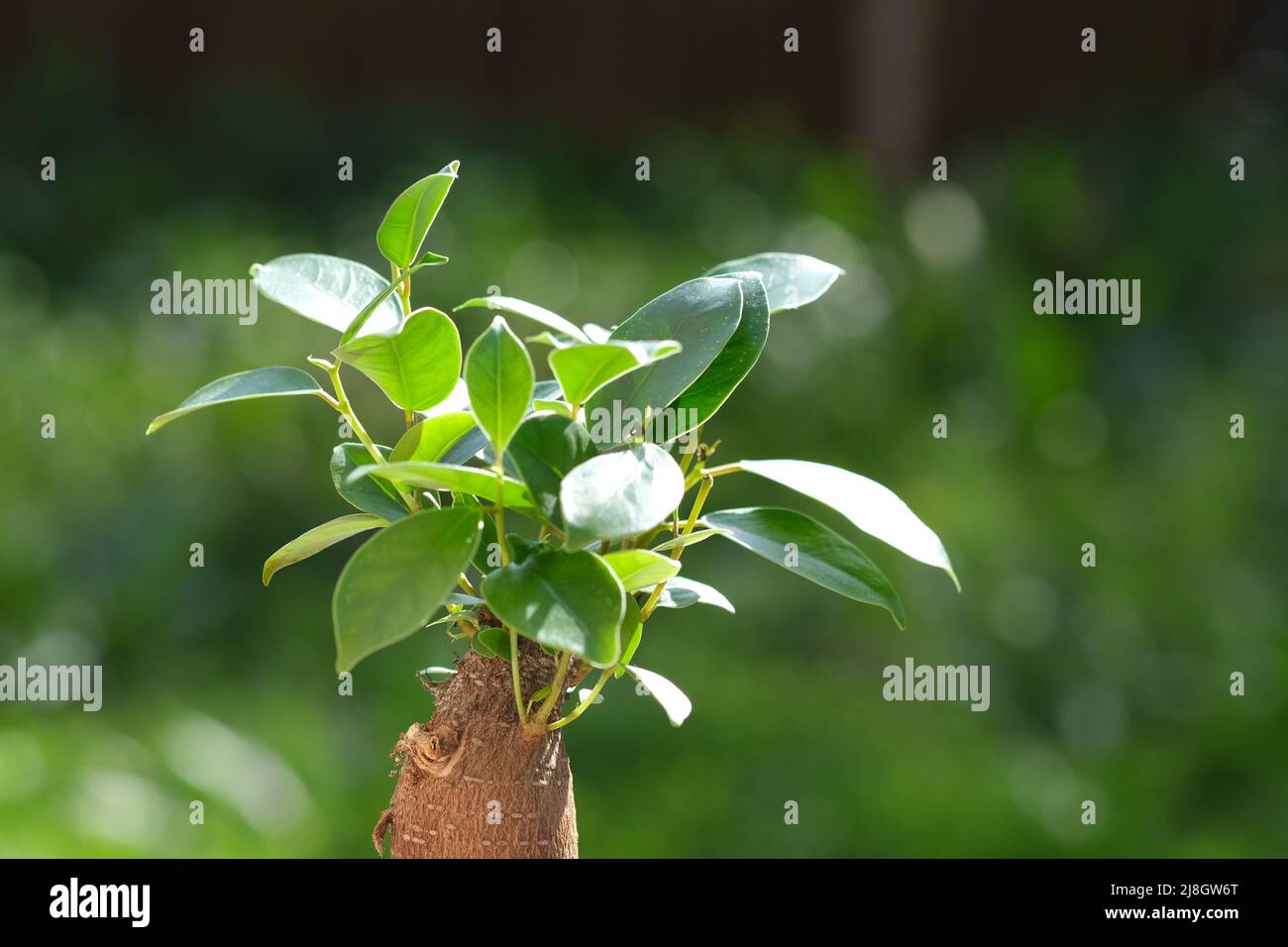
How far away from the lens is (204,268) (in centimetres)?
246

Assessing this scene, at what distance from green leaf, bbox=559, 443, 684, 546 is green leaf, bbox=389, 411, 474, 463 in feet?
0.28

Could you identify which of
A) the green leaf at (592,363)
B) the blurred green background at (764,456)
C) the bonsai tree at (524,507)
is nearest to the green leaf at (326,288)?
the bonsai tree at (524,507)

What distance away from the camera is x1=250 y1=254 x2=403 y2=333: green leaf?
1.77ft

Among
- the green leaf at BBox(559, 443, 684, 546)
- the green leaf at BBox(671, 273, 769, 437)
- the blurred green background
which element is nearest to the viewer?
the green leaf at BBox(559, 443, 684, 546)

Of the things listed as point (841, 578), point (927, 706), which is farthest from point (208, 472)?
point (841, 578)

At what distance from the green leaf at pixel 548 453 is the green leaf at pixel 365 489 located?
0.33ft

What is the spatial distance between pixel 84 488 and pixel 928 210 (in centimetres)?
181

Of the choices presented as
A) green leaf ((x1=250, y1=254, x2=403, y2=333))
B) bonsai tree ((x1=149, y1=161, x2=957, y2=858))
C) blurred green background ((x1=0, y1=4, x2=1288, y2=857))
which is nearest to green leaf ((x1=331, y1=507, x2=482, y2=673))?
bonsai tree ((x1=149, y1=161, x2=957, y2=858))

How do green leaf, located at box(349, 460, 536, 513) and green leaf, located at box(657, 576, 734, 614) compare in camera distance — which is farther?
green leaf, located at box(657, 576, 734, 614)

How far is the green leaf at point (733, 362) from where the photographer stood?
20.6 inches

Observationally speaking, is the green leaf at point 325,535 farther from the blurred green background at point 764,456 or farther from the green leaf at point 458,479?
the blurred green background at point 764,456

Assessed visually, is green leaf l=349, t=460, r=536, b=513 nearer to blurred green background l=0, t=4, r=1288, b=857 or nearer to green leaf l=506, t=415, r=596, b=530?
green leaf l=506, t=415, r=596, b=530

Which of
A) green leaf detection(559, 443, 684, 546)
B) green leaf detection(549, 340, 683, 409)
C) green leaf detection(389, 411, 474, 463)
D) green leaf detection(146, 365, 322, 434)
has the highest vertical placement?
green leaf detection(146, 365, 322, 434)

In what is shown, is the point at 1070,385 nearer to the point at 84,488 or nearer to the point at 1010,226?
the point at 1010,226
